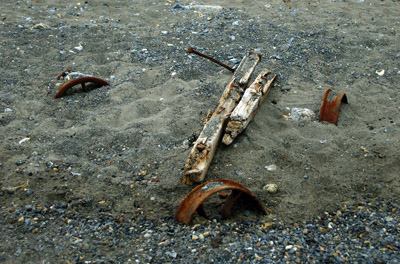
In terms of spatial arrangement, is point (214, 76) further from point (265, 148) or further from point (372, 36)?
point (372, 36)

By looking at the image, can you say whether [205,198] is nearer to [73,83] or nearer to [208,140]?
[208,140]

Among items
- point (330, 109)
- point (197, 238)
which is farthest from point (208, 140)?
point (330, 109)

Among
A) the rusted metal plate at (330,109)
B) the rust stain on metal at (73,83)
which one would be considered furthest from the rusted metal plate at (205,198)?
the rust stain on metal at (73,83)

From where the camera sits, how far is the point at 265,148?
3.59m

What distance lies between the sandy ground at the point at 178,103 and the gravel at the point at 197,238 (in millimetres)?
127

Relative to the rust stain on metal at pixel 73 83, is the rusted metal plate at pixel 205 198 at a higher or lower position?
higher

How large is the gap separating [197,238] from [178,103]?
1971mm

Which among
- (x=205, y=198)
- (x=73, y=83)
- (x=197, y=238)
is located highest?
(x=205, y=198)

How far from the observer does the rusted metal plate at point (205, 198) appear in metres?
2.67

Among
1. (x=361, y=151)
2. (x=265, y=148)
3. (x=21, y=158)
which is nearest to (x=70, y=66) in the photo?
(x=21, y=158)

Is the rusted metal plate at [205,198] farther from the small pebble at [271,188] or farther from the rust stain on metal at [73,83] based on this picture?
the rust stain on metal at [73,83]

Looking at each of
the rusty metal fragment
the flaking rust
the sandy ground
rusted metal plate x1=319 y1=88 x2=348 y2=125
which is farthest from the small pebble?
the rusty metal fragment

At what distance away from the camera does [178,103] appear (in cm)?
428

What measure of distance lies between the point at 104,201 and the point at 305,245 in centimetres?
151
